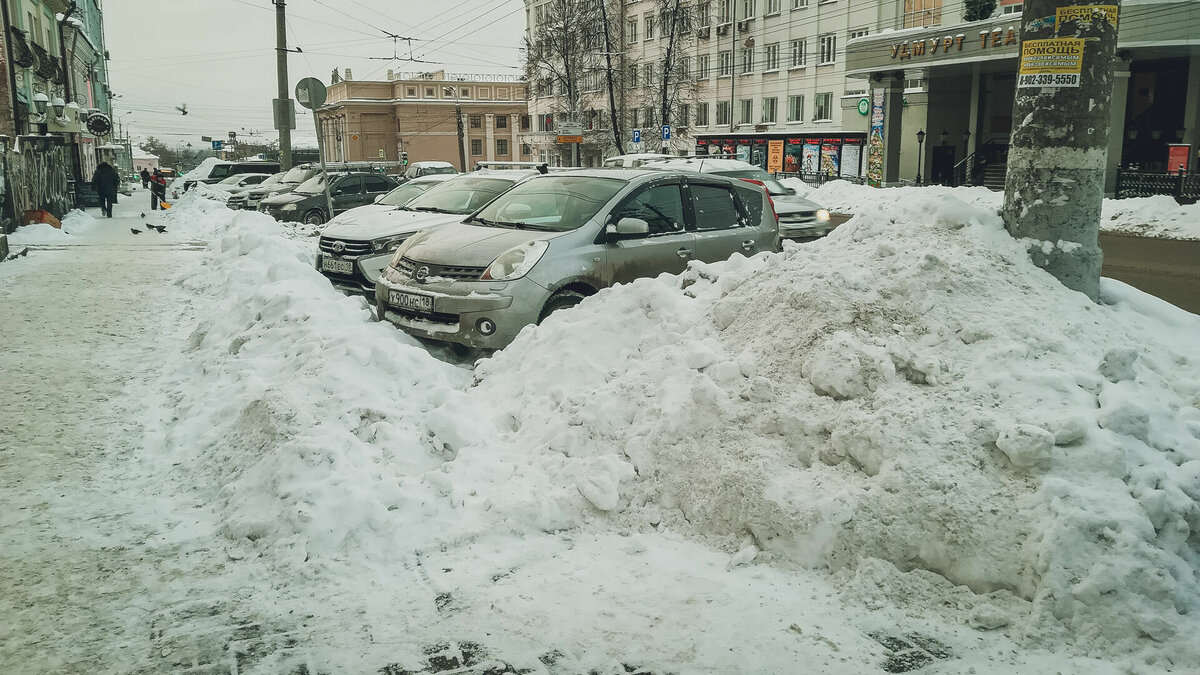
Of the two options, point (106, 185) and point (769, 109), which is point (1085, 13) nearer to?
point (106, 185)

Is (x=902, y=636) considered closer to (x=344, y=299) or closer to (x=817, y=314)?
(x=817, y=314)

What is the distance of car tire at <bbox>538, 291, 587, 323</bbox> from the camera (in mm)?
6984

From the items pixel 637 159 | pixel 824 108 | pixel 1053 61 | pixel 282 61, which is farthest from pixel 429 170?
pixel 1053 61

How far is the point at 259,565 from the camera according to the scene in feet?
12.1

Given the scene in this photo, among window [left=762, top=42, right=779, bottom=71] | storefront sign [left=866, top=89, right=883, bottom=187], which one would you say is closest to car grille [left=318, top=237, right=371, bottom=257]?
storefront sign [left=866, top=89, right=883, bottom=187]

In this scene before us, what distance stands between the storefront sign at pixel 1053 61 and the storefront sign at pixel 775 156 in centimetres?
3930

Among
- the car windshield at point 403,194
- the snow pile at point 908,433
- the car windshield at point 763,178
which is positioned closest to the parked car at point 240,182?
the car windshield at point 403,194

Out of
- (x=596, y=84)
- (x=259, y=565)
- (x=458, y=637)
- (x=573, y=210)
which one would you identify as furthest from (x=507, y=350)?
(x=596, y=84)

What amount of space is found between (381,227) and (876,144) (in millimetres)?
27949

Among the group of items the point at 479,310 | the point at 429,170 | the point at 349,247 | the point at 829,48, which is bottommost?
the point at 479,310

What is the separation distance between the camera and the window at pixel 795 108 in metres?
43.8

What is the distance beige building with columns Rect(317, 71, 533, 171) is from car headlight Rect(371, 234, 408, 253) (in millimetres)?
85559

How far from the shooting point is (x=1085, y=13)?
15.1ft

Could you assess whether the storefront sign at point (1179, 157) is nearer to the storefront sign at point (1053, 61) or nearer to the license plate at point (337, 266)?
the storefront sign at point (1053, 61)
